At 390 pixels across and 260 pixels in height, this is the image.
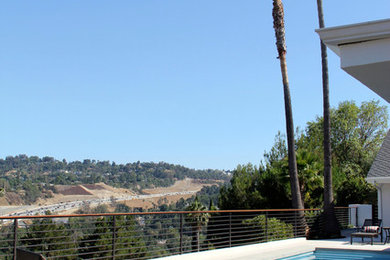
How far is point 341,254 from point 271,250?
6.41 ft

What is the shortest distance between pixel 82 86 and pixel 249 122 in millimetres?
30523

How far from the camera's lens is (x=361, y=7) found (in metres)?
15.7

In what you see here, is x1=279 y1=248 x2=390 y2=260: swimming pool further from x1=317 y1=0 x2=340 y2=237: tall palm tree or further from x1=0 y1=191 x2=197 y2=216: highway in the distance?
x1=0 y1=191 x2=197 y2=216: highway in the distance

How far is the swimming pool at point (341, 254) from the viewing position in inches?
456

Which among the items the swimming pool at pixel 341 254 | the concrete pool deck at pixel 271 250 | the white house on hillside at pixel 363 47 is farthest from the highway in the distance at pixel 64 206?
the white house on hillside at pixel 363 47

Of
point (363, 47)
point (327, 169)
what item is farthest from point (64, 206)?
point (363, 47)

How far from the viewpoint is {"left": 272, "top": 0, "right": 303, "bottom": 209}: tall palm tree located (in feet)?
54.8

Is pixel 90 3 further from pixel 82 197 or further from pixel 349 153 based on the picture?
pixel 82 197

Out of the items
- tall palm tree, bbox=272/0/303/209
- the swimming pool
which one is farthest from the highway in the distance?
the swimming pool

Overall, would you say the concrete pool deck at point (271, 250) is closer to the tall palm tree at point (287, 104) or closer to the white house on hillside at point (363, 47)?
the tall palm tree at point (287, 104)

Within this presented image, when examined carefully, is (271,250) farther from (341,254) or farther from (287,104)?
(287,104)

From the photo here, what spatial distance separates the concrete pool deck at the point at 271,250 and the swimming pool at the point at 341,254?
0.44 ft

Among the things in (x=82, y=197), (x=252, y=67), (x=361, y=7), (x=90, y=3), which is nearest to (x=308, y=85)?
(x=252, y=67)

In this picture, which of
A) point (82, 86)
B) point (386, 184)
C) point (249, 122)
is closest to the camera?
point (386, 184)
